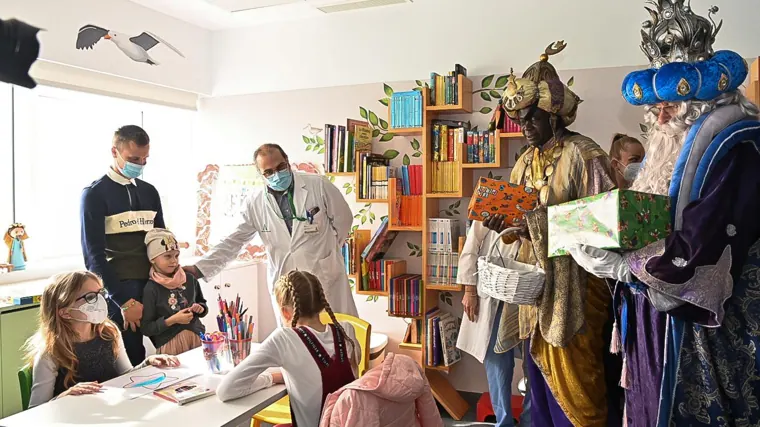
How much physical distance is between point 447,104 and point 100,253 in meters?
2.14

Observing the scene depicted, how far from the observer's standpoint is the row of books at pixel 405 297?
3928mm

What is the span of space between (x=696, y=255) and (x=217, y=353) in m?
1.62

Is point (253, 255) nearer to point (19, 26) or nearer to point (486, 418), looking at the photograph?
point (486, 418)

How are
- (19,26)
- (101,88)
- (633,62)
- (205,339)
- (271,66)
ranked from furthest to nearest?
(271,66) < (101,88) < (633,62) < (205,339) < (19,26)

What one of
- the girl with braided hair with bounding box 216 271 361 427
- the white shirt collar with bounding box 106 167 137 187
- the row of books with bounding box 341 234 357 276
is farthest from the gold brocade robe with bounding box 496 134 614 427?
the white shirt collar with bounding box 106 167 137 187

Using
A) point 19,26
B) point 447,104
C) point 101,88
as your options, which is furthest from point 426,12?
point 19,26

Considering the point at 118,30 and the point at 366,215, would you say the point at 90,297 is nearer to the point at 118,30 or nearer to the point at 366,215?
the point at 366,215

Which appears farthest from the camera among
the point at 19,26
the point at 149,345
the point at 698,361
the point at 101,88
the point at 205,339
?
the point at 101,88

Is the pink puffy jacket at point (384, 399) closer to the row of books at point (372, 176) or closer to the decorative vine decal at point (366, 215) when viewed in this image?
the row of books at point (372, 176)

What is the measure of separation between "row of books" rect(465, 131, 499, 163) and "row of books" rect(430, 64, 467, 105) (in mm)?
240

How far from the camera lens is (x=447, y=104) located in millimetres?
3871

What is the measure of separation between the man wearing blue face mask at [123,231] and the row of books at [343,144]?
1.34 meters

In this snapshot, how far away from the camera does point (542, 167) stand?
9.00 ft

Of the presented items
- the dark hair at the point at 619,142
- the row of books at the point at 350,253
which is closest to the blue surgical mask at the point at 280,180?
the row of books at the point at 350,253
